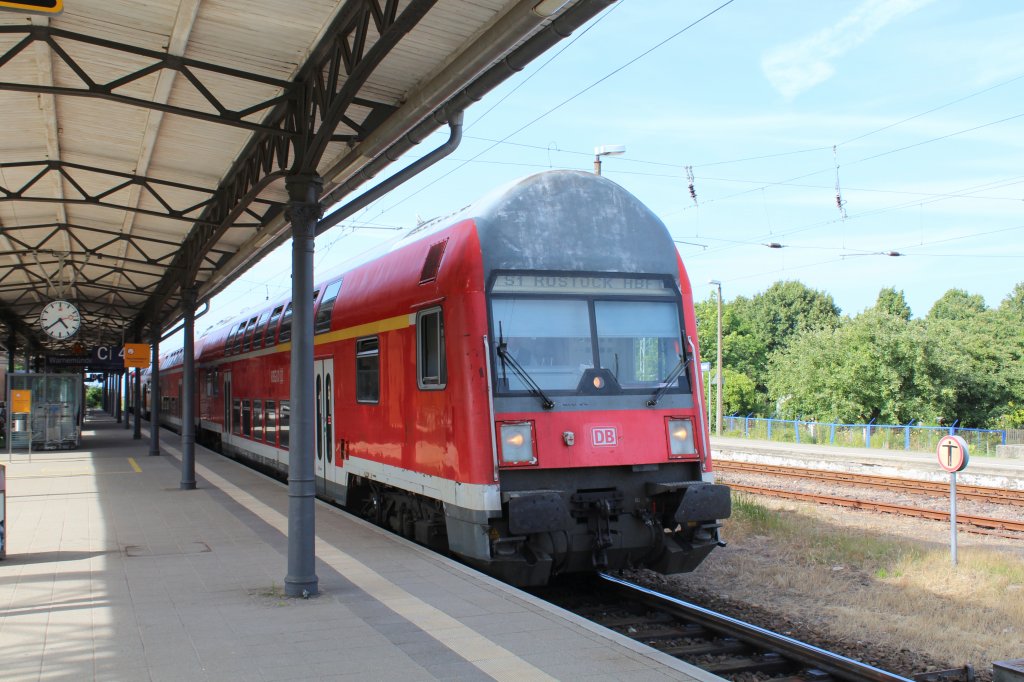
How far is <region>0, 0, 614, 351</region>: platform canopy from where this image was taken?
626cm

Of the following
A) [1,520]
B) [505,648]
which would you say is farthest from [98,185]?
[505,648]

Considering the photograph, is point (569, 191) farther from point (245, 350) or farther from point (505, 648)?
point (245, 350)

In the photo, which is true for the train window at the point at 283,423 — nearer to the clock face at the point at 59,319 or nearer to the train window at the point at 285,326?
the train window at the point at 285,326

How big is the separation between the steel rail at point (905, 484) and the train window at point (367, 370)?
11.7 meters

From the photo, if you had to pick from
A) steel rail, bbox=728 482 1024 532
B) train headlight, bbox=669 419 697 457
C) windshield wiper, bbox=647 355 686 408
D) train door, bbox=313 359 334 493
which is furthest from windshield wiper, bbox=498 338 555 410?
steel rail, bbox=728 482 1024 532

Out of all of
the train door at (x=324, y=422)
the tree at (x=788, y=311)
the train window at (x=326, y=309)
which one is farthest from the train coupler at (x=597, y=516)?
the tree at (x=788, y=311)

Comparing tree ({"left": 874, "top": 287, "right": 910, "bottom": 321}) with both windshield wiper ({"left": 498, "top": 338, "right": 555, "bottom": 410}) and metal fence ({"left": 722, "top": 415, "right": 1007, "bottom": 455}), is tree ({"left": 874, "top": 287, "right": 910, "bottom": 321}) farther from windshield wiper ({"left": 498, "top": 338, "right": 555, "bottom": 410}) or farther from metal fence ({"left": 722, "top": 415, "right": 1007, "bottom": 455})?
windshield wiper ({"left": 498, "top": 338, "right": 555, "bottom": 410})

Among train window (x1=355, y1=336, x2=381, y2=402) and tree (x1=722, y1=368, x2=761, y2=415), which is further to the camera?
tree (x1=722, y1=368, x2=761, y2=415)

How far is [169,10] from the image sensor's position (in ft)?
22.0

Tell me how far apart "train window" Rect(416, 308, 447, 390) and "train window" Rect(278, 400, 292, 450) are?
6.32 m

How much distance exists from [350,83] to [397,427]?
3864mm

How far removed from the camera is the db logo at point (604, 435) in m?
7.70

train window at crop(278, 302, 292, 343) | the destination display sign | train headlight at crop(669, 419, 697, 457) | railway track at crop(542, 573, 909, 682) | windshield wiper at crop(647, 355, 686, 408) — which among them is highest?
train window at crop(278, 302, 292, 343)

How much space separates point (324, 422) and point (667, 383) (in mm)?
5298
